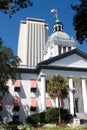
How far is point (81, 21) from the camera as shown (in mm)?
16391

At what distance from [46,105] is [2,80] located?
11.2 meters

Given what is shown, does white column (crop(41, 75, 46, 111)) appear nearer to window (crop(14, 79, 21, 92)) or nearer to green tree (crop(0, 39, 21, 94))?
window (crop(14, 79, 21, 92))

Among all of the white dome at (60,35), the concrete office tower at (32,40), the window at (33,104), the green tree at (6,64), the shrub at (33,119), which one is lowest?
the shrub at (33,119)

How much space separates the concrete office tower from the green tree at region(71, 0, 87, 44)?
342ft

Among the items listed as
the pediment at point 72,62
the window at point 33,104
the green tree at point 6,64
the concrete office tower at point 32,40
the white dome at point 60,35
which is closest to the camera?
the green tree at point 6,64

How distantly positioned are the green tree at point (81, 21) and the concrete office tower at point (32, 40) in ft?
342

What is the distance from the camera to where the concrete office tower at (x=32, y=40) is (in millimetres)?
125938

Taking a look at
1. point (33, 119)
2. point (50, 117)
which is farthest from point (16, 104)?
point (50, 117)

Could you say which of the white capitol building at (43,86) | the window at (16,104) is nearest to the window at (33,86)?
the white capitol building at (43,86)

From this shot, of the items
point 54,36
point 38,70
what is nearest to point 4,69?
point 38,70

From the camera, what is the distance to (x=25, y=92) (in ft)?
151

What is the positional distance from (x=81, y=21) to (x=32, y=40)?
4445 inches

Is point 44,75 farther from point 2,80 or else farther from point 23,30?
point 23,30

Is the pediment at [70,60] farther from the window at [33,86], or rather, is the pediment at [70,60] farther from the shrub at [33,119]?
the shrub at [33,119]
